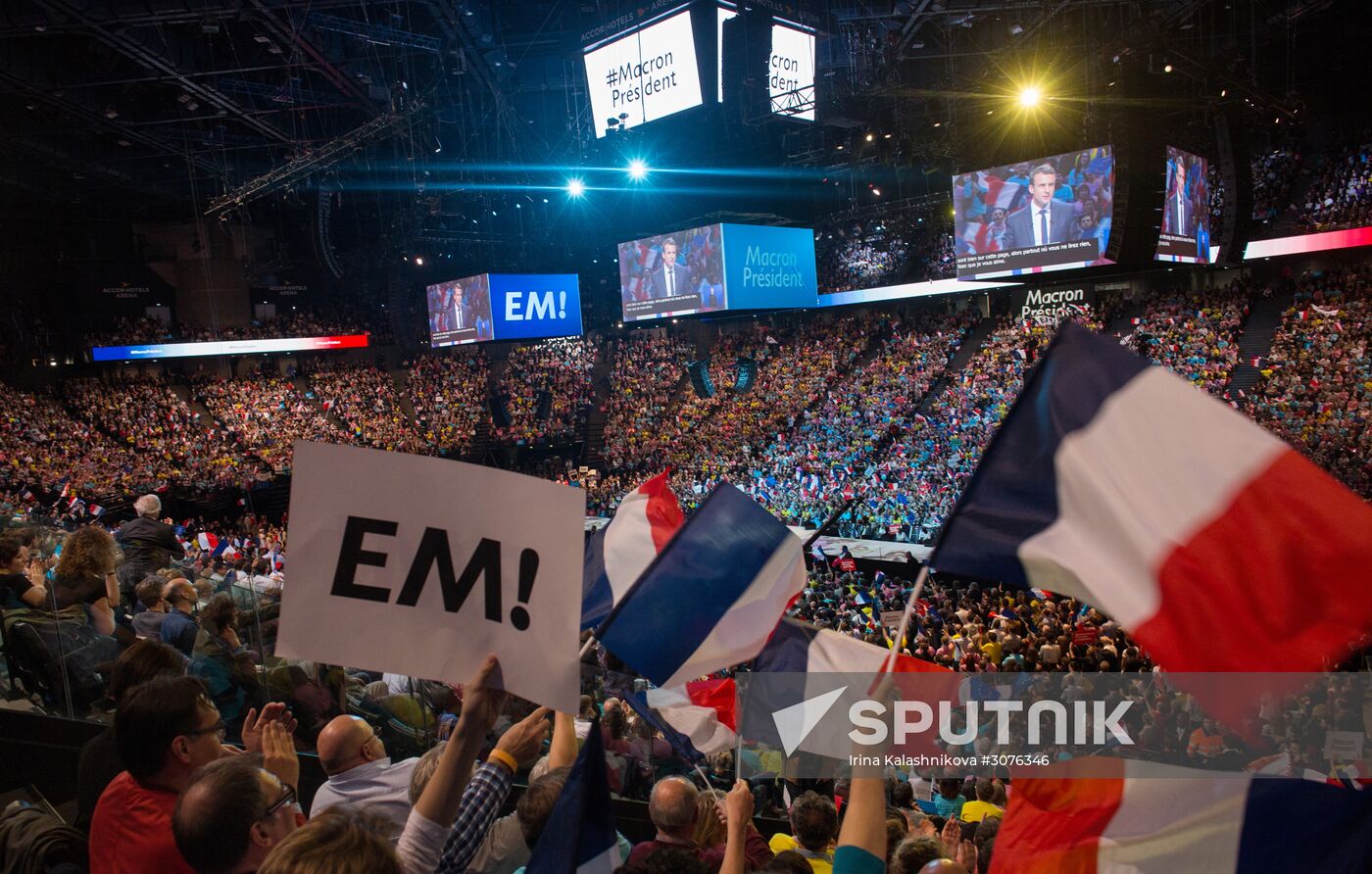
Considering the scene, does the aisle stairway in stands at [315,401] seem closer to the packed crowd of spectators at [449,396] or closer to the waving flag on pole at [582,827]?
the packed crowd of spectators at [449,396]

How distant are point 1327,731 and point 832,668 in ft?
18.4

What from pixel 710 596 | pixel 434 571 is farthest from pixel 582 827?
pixel 710 596

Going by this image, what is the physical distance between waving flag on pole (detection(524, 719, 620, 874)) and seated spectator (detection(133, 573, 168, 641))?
4.59m

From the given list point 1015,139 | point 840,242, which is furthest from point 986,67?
point 840,242

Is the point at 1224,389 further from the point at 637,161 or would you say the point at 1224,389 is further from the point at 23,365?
the point at 23,365

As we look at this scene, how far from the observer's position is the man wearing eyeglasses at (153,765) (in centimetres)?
250

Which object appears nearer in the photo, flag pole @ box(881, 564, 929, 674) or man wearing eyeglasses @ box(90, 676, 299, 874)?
flag pole @ box(881, 564, 929, 674)

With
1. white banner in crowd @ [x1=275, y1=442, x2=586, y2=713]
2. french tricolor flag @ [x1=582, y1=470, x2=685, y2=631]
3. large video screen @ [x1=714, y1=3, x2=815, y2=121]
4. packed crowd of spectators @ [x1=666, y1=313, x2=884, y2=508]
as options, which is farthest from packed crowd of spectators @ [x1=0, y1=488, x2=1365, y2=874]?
packed crowd of spectators @ [x1=666, y1=313, x2=884, y2=508]

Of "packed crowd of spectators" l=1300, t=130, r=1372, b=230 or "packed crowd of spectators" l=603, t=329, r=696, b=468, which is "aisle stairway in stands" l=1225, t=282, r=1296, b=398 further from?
"packed crowd of spectators" l=603, t=329, r=696, b=468

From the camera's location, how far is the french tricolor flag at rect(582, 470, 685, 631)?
494 centimetres

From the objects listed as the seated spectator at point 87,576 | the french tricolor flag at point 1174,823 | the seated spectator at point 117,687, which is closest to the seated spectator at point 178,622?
the seated spectator at point 87,576

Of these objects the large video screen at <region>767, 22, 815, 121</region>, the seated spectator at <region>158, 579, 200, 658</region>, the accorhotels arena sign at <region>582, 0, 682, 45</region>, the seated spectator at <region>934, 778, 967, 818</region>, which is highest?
the accorhotels arena sign at <region>582, 0, 682, 45</region>

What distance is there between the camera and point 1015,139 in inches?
820

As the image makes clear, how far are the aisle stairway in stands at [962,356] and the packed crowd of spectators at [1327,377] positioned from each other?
8415mm
